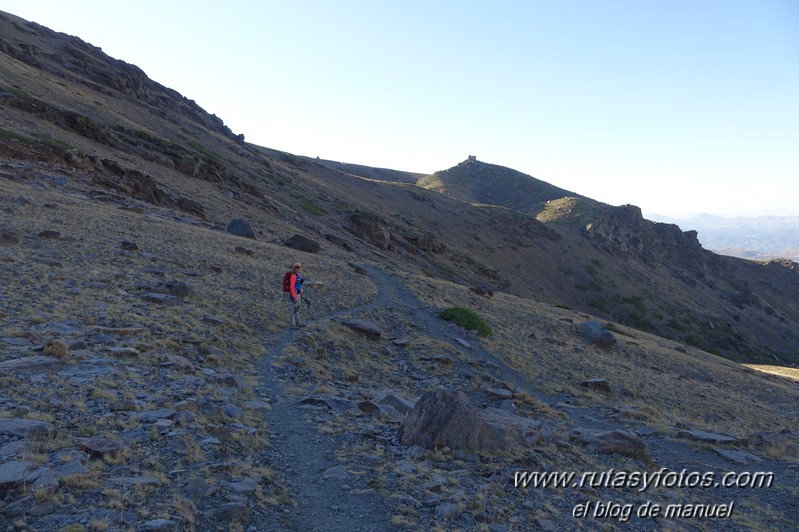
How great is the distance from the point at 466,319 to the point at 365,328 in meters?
7.64

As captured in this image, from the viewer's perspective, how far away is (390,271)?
140ft

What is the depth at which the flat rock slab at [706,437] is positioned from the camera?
54.8 ft

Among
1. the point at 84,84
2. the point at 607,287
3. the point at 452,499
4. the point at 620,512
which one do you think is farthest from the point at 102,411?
the point at 607,287

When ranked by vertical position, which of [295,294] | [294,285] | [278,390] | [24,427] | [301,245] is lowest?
[278,390]

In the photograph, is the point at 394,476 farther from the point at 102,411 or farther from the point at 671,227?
the point at 671,227

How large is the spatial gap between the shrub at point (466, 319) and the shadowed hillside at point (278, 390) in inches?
4.8

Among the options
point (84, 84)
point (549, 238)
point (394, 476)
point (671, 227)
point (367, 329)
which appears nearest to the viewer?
point (394, 476)

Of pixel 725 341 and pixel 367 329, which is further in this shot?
pixel 725 341

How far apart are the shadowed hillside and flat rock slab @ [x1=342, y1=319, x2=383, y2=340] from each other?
9cm

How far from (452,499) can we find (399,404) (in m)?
5.57

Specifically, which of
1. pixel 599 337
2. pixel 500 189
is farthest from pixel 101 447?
pixel 500 189

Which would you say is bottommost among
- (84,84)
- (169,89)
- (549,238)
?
(549,238)

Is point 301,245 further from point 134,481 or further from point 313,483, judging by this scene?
point 134,481

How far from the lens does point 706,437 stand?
1684 centimetres
